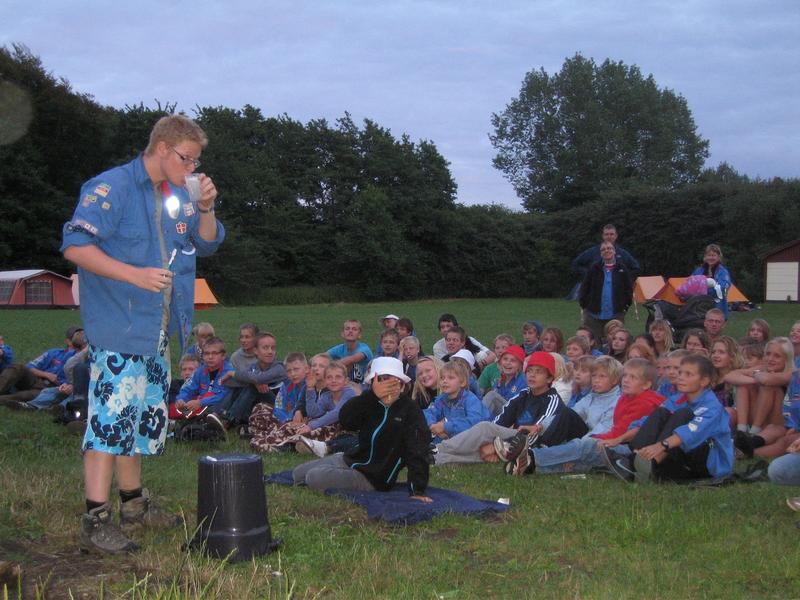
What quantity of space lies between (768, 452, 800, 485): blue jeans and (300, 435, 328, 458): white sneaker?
3488 millimetres

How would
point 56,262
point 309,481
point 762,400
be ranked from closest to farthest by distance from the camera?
point 309,481, point 762,400, point 56,262

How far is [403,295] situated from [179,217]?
48.8 meters

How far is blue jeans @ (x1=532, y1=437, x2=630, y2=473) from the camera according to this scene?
6.62m

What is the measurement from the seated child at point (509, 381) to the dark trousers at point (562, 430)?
1320mm

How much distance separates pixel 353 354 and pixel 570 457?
14.6 ft

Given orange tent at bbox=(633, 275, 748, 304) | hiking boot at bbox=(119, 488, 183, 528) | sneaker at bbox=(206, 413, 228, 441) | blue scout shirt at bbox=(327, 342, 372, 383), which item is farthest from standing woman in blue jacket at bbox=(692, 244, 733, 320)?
orange tent at bbox=(633, 275, 748, 304)

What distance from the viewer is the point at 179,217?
420 centimetres

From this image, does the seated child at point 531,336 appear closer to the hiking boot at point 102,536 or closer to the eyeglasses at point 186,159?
the eyeglasses at point 186,159

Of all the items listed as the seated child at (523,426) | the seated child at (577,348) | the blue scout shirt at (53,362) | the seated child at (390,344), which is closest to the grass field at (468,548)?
the seated child at (523,426)

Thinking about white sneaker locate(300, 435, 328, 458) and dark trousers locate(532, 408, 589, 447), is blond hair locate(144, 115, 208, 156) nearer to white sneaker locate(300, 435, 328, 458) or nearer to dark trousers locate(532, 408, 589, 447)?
white sneaker locate(300, 435, 328, 458)

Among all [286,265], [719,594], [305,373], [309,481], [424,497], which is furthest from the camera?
[286,265]

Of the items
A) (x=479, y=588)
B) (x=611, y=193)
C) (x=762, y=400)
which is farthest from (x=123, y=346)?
(x=611, y=193)

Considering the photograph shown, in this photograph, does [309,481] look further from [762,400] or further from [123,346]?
[762,400]

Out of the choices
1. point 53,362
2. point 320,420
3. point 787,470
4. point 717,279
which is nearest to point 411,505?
point 787,470
